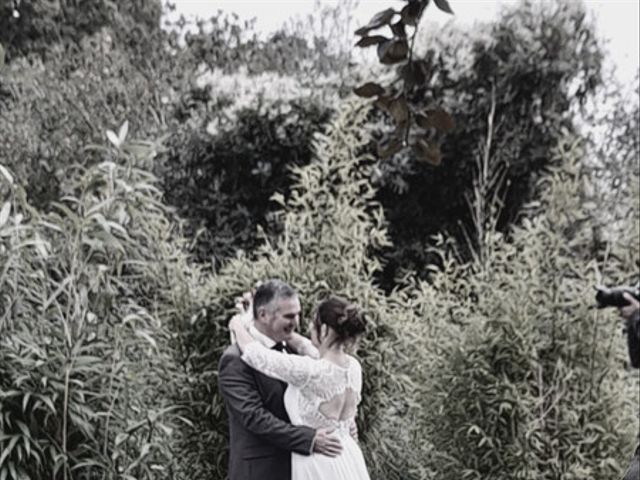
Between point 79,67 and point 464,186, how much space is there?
11.5 ft

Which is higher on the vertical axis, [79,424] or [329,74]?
[329,74]

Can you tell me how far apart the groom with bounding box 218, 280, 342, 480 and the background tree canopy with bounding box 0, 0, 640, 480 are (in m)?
0.62

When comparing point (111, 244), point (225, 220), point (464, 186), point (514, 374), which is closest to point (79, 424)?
point (111, 244)

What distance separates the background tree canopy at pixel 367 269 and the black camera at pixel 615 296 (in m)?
0.51

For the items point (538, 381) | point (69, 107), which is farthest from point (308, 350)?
point (69, 107)

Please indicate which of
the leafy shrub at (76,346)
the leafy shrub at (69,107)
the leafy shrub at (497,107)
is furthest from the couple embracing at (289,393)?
the leafy shrub at (69,107)

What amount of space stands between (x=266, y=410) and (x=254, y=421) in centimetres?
8

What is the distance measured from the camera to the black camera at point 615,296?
2324 millimetres

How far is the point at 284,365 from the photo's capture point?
3.53m

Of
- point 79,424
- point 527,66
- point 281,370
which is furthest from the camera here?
point 527,66

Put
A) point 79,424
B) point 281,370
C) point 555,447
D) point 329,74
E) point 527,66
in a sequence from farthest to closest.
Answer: point 329,74
point 527,66
point 555,447
point 79,424
point 281,370

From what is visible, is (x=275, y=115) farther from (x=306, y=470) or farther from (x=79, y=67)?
(x=306, y=470)

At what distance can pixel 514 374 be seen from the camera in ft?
17.0

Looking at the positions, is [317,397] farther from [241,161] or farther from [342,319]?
[241,161]
